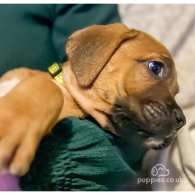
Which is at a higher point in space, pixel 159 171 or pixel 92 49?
pixel 92 49

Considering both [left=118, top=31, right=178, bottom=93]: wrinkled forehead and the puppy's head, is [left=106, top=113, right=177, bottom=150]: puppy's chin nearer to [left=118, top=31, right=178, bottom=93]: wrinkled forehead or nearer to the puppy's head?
the puppy's head

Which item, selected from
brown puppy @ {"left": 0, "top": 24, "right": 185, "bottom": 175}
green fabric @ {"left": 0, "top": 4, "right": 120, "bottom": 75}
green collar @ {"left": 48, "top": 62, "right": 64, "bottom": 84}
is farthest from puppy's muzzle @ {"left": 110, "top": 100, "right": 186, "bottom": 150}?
green fabric @ {"left": 0, "top": 4, "right": 120, "bottom": 75}

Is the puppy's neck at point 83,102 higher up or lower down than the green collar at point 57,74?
lower down

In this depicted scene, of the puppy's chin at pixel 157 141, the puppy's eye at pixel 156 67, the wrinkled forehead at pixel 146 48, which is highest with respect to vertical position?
the wrinkled forehead at pixel 146 48

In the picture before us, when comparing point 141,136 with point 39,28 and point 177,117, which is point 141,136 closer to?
point 177,117

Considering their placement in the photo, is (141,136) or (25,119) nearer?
(25,119)

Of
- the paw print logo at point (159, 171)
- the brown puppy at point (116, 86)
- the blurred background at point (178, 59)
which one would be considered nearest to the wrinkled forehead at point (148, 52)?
the brown puppy at point (116, 86)

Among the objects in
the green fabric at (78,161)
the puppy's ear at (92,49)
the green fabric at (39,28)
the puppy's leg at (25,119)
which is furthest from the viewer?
the green fabric at (39,28)

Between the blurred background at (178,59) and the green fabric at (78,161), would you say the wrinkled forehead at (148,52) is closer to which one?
the blurred background at (178,59)

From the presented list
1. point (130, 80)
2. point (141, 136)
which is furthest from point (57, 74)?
point (141, 136)
